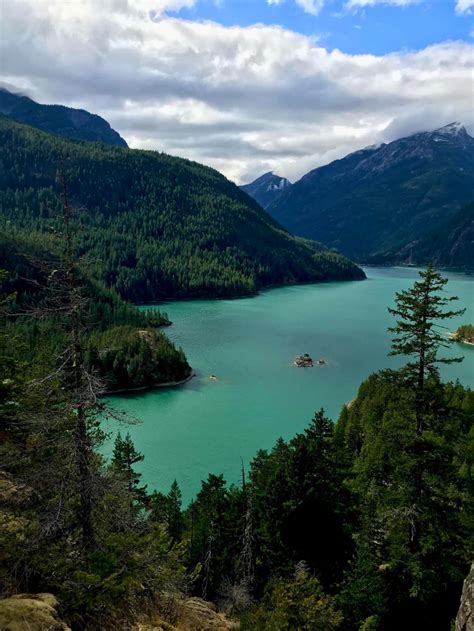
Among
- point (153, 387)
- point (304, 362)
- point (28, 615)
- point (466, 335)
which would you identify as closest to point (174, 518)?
point (28, 615)

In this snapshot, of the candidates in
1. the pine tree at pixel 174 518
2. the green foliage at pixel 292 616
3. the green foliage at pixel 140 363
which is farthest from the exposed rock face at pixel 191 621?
the green foliage at pixel 140 363

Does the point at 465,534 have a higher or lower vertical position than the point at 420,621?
higher

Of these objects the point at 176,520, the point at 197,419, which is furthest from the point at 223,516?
the point at 197,419

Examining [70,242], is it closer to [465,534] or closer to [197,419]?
[465,534]

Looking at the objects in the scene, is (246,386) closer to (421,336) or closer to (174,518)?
(174,518)

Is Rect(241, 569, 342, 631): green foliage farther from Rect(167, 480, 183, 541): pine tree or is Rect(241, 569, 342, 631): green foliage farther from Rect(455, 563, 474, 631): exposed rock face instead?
Rect(167, 480, 183, 541): pine tree

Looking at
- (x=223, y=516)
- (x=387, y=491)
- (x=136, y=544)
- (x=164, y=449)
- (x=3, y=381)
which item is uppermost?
(x=3, y=381)
